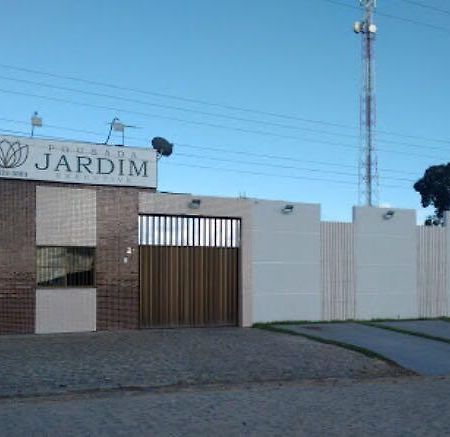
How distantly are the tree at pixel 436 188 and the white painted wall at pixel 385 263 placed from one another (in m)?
30.9

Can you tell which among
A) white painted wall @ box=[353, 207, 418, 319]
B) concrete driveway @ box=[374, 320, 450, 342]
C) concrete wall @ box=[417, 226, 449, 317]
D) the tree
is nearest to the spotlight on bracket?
white painted wall @ box=[353, 207, 418, 319]

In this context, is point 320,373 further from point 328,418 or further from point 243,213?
point 243,213

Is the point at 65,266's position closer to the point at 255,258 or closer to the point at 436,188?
the point at 255,258

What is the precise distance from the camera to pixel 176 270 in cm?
2133

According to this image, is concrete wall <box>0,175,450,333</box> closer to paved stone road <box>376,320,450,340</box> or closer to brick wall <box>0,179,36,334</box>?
brick wall <box>0,179,36,334</box>

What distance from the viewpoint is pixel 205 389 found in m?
12.6

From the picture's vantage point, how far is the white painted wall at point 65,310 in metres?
19.5

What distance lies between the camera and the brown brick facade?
19.2 metres

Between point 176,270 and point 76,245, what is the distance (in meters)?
3.06

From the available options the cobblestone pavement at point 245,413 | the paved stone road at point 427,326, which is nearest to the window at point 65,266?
the cobblestone pavement at point 245,413

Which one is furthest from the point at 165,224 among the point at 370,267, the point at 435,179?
the point at 435,179

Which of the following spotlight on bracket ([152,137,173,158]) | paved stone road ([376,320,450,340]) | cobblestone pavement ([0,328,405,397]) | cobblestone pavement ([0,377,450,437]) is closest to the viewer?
cobblestone pavement ([0,377,450,437])

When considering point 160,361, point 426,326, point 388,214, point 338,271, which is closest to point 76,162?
point 160,361

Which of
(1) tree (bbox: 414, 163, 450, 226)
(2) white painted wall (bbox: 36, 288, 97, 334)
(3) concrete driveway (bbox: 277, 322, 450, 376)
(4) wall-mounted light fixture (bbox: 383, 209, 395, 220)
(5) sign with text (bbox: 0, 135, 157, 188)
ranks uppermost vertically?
(1) tree (bbox: 414, 163, 450, 226)
